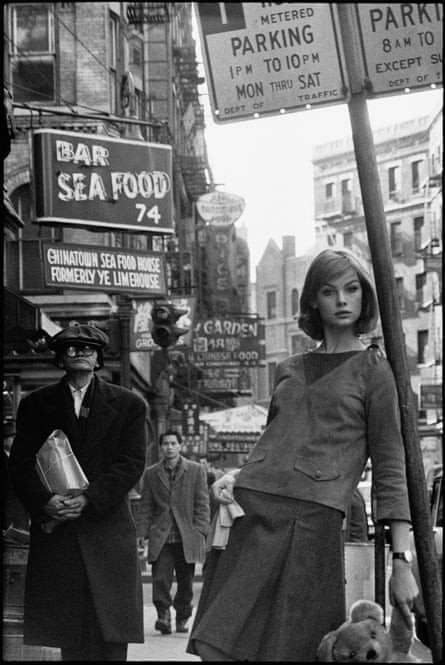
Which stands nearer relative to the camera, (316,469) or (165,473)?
(316,469)

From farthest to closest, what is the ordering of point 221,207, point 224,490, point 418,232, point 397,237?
1. point 397,237
2. point 418,232
3. point 221,207
4. point 224,490

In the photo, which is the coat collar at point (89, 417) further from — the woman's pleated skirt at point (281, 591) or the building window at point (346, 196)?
the building window at point (346, 196)

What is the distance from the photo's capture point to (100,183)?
55.4 ft

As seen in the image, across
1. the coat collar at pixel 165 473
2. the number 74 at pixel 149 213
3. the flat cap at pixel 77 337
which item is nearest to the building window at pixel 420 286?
the number 74 at pixel 149 213

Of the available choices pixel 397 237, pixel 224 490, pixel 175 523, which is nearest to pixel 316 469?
pixel 224 490

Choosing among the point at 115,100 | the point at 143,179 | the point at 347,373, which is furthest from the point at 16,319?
the point at 115,100

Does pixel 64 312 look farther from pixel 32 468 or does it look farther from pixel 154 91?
pixel 32 468

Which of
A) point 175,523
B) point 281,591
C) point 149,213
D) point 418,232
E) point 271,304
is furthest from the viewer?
point 271,304

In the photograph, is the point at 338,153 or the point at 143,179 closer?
the point at 143,179

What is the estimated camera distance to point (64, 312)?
26.4 m

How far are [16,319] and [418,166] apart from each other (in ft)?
245

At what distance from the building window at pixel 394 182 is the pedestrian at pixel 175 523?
7439 centimetres

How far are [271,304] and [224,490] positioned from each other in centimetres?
9634

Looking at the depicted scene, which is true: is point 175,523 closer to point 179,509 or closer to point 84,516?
point 179,509
